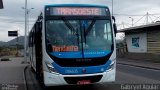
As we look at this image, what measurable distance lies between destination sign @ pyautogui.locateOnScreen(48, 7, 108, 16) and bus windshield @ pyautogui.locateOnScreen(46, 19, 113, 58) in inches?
11.8

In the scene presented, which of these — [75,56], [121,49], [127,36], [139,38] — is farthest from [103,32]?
[121,49]

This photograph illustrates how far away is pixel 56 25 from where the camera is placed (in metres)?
12.7

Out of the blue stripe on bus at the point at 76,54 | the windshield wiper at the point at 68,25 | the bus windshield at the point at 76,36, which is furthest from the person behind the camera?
the windshield wiper at the point at 68,25

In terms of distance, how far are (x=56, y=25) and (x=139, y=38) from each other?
32.7 meters

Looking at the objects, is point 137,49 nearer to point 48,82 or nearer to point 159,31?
point 159,31

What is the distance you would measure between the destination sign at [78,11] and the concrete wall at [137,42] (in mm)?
30359

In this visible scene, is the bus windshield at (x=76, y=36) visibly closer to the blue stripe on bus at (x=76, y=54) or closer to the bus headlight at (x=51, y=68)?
the blue stripe on bus at (x=76, y=54)

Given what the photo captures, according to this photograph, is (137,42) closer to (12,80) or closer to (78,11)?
(12,80)

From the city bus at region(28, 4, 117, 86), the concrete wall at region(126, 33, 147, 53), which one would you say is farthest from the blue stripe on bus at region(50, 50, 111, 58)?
the concrete wall at region(126, 33, 147, 53)

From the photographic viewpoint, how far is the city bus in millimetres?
12289

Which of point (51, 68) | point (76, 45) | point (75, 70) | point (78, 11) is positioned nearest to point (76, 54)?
point (76, 45)

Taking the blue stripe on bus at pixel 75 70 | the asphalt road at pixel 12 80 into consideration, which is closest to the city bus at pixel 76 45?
the blue stripe on bus at pixel 75 70

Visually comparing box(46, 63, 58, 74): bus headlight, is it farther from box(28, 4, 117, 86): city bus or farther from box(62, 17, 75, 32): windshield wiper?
box(62, 17, 75, 32): windshield wiper

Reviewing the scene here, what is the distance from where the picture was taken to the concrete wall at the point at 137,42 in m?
43.3
